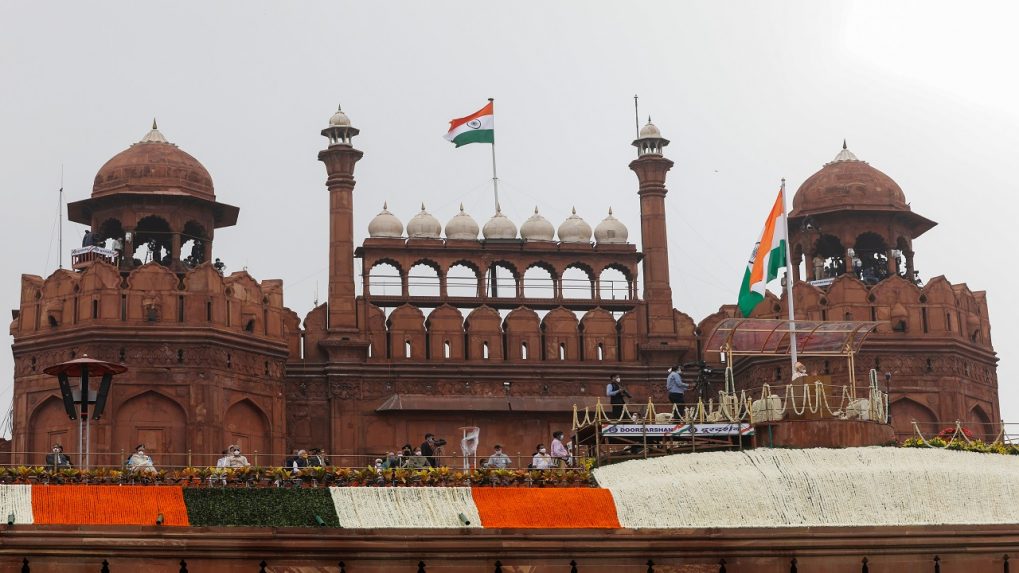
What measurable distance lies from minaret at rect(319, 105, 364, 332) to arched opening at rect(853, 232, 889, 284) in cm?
1419

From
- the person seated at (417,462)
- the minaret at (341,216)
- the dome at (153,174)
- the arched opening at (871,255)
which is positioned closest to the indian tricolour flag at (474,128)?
the minaret at (341,216)

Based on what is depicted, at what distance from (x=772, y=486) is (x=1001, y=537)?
443 cm

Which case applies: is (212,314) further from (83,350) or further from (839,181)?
(839,181)

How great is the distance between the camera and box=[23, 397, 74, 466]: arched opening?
44.8m

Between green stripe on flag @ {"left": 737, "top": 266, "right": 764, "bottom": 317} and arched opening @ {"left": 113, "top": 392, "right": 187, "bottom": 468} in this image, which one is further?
arched opening @ {"left": 113, "top": 392, "right": 187, "bottom": 468}

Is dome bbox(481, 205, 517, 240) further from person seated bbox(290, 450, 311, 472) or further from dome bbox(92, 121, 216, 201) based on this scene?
person seated bbox(290, 450, 311, 472)

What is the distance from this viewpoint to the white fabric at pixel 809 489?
35.9 m

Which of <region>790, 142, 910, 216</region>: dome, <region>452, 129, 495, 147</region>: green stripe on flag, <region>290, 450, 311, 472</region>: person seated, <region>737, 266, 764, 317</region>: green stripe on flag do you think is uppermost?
<region>452, 129, 495, 147</region>: green stripe on flag

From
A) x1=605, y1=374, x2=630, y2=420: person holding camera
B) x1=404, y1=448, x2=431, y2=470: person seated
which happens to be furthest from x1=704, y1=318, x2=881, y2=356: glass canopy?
x1=404, y1=448, x2=431, y2=470: person seated

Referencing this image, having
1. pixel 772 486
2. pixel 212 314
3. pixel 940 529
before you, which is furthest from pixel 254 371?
pixel 940 529

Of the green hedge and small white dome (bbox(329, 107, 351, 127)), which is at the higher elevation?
small white dome (bbox(329, 107, 351, 127))

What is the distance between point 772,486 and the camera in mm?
36719

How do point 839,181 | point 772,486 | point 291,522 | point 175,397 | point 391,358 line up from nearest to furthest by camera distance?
→ 1. point 291,522
2. point 772,486
3. point 175,397
4. point 391,358
5. point 839,181

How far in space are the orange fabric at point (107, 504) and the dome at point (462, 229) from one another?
1906cm
